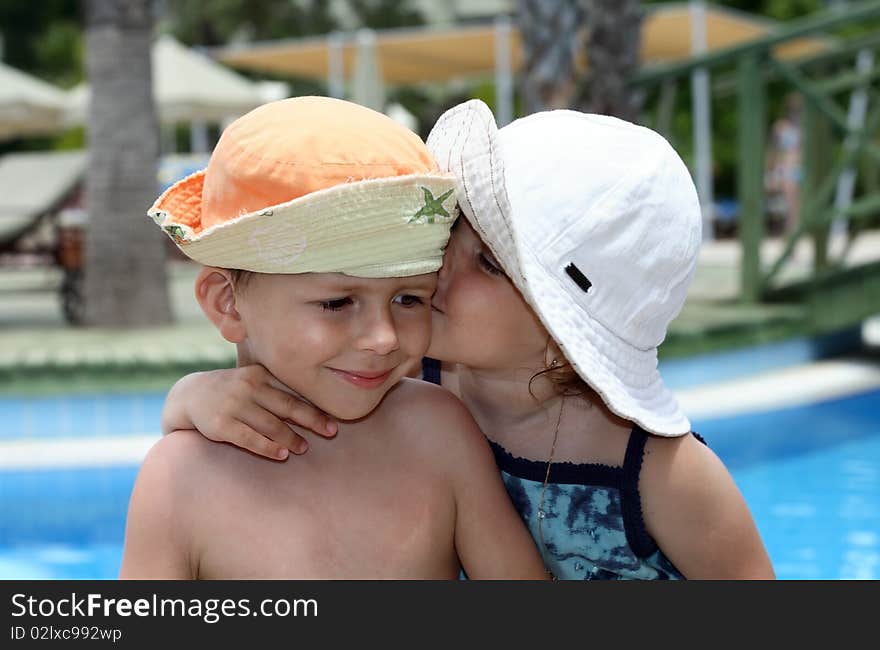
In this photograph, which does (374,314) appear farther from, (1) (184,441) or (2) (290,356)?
(1) (184,441)

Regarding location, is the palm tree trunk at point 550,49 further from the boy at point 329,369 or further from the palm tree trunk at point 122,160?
the boy at point 329,369

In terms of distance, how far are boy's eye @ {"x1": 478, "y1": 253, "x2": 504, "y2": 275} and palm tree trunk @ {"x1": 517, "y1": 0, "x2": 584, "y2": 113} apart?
21.0 feet

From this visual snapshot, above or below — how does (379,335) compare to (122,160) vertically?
above

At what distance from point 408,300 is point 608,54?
686 centimetres

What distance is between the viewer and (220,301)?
1607 mm

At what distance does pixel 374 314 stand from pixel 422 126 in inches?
1168

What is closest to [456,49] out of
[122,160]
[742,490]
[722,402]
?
[122,160]

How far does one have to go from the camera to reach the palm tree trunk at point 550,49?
26.1ft

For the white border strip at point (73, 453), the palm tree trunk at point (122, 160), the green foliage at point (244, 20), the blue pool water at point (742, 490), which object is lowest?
the blue pool water at point (742, 490)

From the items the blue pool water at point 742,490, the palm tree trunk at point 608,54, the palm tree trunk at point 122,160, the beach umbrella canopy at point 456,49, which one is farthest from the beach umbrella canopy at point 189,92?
the blue pool water at point 742,490

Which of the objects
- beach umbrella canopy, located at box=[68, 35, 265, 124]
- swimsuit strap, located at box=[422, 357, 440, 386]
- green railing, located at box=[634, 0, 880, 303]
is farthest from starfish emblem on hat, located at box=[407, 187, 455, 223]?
beach umbrella canopy, located at box=[68, 35, 265, 124]

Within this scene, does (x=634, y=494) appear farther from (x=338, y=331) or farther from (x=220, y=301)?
(x=220, y=301)

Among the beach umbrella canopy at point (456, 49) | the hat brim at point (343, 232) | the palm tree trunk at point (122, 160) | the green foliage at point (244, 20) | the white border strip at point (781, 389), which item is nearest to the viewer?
the hat brim at point (343, 232)

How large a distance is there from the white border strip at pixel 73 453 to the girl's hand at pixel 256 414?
4201 mm
